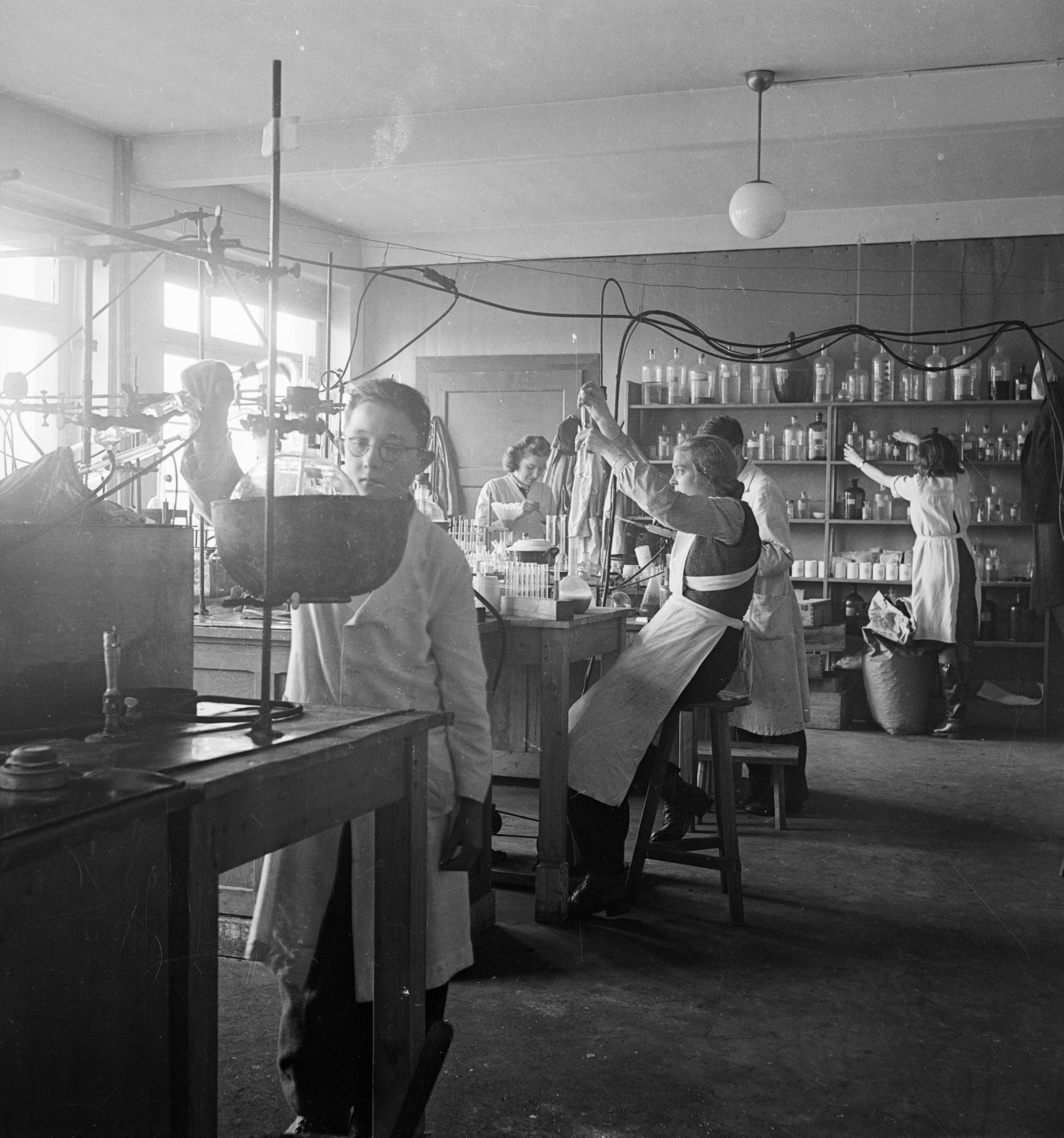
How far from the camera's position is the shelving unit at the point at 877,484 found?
7.11m

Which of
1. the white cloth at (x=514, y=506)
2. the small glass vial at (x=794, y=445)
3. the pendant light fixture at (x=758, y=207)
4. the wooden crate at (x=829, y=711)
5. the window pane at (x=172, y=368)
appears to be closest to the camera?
the pendant light fixture at (x=758, y=207)

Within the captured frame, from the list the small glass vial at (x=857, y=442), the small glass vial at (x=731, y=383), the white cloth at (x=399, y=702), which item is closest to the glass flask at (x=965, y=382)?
the small glass vial at (x=857, y=442)

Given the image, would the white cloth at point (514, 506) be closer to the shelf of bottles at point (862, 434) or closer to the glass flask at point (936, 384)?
the shelf of bottles at point (862, 434)

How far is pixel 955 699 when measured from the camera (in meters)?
A: 6.53

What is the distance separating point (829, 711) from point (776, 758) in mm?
2525

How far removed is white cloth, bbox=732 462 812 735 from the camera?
14.7ft

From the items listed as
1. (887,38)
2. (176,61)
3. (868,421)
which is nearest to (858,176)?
(868,421)

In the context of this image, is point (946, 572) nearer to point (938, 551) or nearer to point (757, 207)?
point (938, 551)

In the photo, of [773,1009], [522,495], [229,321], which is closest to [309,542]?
[773,1009]

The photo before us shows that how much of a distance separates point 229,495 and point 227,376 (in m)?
0.25

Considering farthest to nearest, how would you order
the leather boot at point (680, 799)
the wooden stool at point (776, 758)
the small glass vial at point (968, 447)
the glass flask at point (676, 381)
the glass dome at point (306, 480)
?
the glass flask at point (676, 381) → the small glass vial at point (968, 447) → the wooden stool at point (776, 758) → the leather boot at point (680, 799) → the glass dome at point (306, 480)

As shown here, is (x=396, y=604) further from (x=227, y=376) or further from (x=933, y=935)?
(x=933, y=935)

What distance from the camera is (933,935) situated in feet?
10.5

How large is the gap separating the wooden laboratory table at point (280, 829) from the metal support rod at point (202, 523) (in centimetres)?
67
